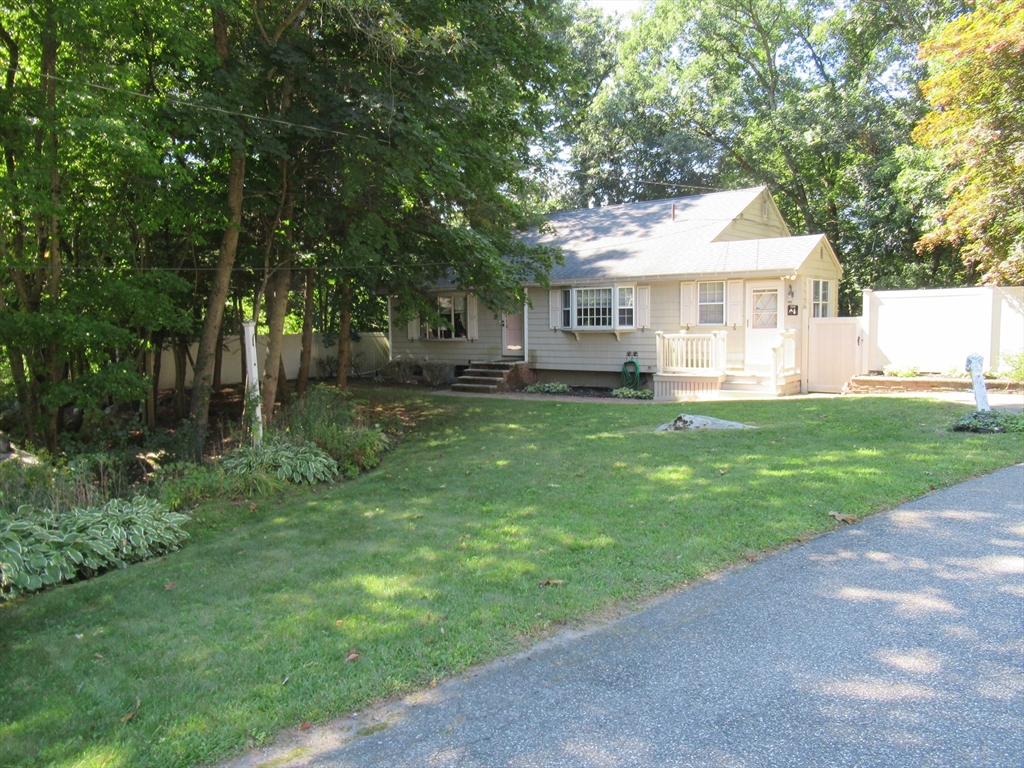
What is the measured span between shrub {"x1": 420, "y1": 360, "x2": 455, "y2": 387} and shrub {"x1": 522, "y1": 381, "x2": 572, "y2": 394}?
3.20 m

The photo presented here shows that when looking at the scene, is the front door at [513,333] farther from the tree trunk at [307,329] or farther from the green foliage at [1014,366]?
the green foliage at [1014,366]

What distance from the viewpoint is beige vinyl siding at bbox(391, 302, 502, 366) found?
20.4 meters

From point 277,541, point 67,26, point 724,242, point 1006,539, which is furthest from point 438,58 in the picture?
point 724,242

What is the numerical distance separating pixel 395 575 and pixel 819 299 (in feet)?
49.7

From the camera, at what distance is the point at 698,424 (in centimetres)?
1055

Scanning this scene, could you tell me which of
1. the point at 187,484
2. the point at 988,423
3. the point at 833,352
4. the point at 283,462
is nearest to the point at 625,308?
the point at 833,352

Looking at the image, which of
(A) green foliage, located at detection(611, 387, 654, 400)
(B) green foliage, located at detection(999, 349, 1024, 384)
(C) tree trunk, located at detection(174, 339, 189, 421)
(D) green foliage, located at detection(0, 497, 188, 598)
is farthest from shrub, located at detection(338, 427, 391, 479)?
(B) green foliage, located at detection(999, 349, 1024, 384)

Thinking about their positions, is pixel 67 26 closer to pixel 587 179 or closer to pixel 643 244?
pixel 643 244

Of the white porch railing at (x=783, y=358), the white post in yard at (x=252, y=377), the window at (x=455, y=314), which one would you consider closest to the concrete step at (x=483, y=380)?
the window at (x=455, y=314)

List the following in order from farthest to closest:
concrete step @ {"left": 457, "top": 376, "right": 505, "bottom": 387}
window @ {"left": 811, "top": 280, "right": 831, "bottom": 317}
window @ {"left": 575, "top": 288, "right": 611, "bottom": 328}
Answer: concrete step @ {"left": 457, "top": 376, "right": 505, "bottom": 387} < window @ {"left": 575, "top": 288, "right": 611, "bottom": 328} < window @ {"left": 811, "top": 280, "right": 831, "bottom": 317}

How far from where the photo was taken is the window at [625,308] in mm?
17484

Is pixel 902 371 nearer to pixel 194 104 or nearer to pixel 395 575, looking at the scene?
pixel 395 575

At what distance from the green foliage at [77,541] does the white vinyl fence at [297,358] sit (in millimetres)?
13053

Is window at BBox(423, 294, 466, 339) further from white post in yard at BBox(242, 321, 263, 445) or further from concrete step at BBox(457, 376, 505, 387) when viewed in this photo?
white post in yard at BBox(242, 321, 263, 445)
